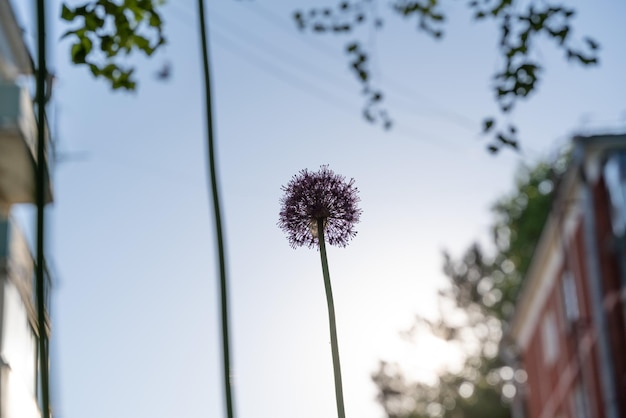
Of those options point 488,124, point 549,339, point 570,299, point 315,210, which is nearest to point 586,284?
point 570,299

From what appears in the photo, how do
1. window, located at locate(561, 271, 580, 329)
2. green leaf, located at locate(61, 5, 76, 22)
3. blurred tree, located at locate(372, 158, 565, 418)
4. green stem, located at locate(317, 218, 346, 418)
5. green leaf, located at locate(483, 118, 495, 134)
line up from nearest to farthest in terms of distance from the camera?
1. green stem, located at locate(317, 218, 346, 418)
2. green leaf, located at locate(61, 5, 76, 22)
3. green leaf, located at locate(483, 118, 495, 134)
4. window, located at locate(561, 271, 580, 329)
5. blurred tree, located at locate(372, 158, 565, 418)

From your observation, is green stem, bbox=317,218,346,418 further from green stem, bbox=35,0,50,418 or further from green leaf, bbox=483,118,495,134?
green leaf, bbox=483,118,495,134

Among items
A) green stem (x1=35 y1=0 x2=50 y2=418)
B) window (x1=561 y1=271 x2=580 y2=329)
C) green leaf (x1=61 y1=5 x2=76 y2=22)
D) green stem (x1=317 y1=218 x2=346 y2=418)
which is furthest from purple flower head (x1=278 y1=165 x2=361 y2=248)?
window (x1=561 y1=271 x2=580 y2=329)

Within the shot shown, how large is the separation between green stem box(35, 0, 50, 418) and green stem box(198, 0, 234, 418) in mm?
139

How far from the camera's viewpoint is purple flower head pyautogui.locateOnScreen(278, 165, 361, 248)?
0.89 metres

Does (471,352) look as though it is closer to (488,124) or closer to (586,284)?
(586,284)

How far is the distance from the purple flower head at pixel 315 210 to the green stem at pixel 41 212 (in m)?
0.20

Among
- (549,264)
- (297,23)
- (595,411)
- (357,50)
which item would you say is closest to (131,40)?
(357,50)

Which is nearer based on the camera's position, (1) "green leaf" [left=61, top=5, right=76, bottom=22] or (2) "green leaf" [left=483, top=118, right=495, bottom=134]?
(1) "green leaf" [left=61, top=5, right=76, bottom=22]

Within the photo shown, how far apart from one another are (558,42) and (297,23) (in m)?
1.71

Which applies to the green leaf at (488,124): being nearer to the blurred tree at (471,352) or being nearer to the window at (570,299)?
the window at (570,299)

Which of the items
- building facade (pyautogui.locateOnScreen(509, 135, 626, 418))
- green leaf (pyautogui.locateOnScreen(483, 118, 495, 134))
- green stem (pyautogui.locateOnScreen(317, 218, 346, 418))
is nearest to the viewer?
green stem (pyautogui.locateOnScreen(317, 218, 346, 418))

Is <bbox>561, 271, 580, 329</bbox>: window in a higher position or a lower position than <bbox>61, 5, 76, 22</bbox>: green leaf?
higher

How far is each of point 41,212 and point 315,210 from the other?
227 millimetres
